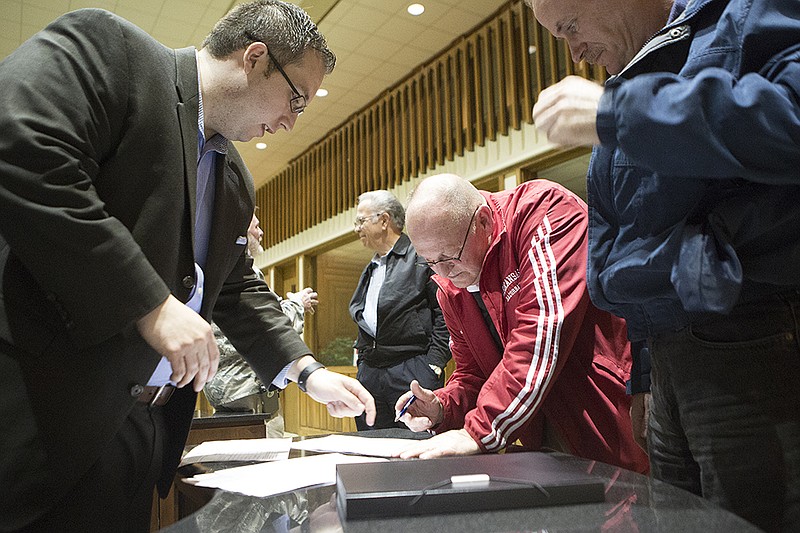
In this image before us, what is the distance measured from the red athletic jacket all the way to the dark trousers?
1353 millimetres

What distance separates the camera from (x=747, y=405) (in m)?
0.81

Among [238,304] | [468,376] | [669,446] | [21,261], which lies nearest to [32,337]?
[21,261]

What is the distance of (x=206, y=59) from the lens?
4.61 feet

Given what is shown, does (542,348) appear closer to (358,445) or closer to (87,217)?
(358,445)

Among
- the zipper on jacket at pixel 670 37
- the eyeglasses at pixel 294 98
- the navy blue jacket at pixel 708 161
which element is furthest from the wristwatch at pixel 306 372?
the zipper on jacket at pixel 670 37

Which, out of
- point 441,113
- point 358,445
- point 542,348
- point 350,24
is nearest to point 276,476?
point 358,445

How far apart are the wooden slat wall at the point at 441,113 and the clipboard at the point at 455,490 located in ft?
12.2

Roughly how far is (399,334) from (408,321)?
81 mm

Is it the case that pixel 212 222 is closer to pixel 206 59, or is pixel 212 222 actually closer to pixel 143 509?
pixel 206 59

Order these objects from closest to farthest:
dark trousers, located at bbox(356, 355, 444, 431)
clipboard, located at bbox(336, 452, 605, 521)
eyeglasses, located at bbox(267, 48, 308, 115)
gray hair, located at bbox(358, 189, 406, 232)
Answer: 1. clipboard, located at bbox(336, 452, 605, 521)
2. eyeglasses, located at bbox(267, 48, 308, 115)
3. dark trousers, located at bbox(356, 355, 444, 431)
4. gray hair, located at bbox(358, 189, 406, 232)

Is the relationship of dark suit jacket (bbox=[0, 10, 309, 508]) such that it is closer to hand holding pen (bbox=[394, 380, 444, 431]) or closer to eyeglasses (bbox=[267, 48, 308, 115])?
eyeglasses (bbox=[267, 48, 308, 115])

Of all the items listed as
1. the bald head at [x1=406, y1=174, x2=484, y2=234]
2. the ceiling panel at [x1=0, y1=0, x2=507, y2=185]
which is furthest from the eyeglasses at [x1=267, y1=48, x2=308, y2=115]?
the ceiling panel at [x1=0, y1=0, x2=507, y2=185]

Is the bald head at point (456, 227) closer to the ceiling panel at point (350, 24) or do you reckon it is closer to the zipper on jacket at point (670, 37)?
the zipper on jacket at point (670, 37)

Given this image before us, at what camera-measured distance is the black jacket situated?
3.20 meters
